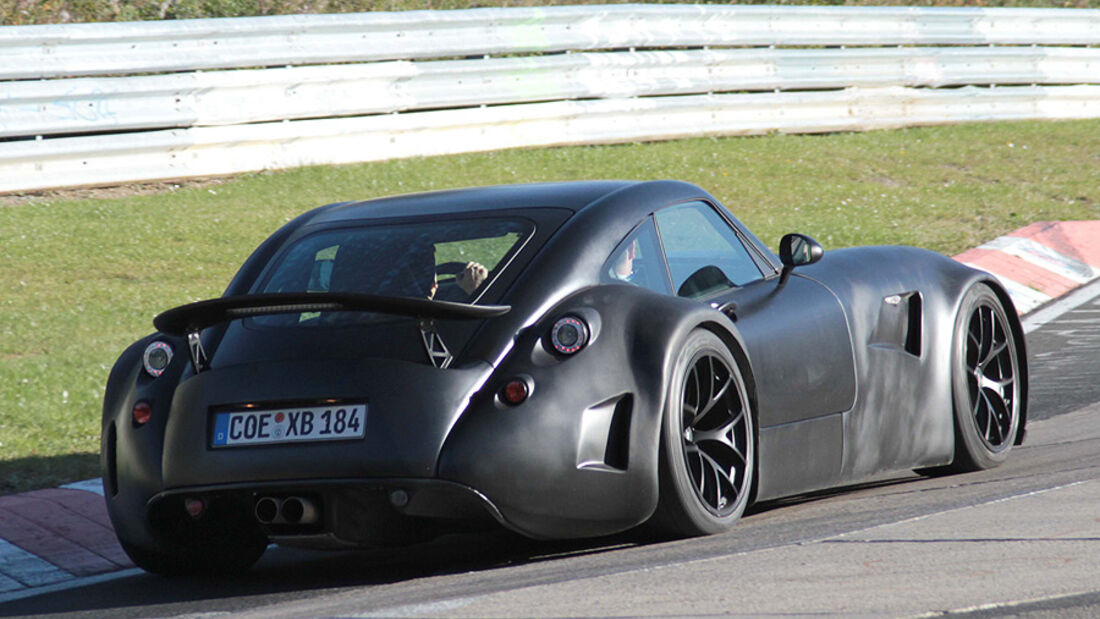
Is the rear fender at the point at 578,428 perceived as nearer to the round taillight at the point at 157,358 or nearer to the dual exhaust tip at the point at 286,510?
the dual exhaust tip at the point at 286,510

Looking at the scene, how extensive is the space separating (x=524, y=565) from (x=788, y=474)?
Answer: 1.12 meters

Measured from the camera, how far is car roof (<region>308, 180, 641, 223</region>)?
554cm

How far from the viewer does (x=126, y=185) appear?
13.6m

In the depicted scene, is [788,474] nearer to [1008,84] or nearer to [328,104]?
[328,104]

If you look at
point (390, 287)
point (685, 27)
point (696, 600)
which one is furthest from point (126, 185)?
point (696, 600)

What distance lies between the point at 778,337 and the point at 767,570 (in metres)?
1.43

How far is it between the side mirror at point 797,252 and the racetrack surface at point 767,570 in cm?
90

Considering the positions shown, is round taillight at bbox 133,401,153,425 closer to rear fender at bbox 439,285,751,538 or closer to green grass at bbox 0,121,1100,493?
rear fender at bbox 439,285,751,538

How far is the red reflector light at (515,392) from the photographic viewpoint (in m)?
4.71

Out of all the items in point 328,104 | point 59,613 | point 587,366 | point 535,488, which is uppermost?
point 328,104

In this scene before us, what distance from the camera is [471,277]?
5262 mm

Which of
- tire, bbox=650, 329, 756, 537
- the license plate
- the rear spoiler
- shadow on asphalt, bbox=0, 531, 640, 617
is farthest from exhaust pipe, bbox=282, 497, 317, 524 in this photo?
tire, bbox=650, 329, 756, 537

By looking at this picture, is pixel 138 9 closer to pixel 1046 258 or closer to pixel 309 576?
pixel 1046 258

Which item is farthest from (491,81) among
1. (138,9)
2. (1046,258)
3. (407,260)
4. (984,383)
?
(407,260)
